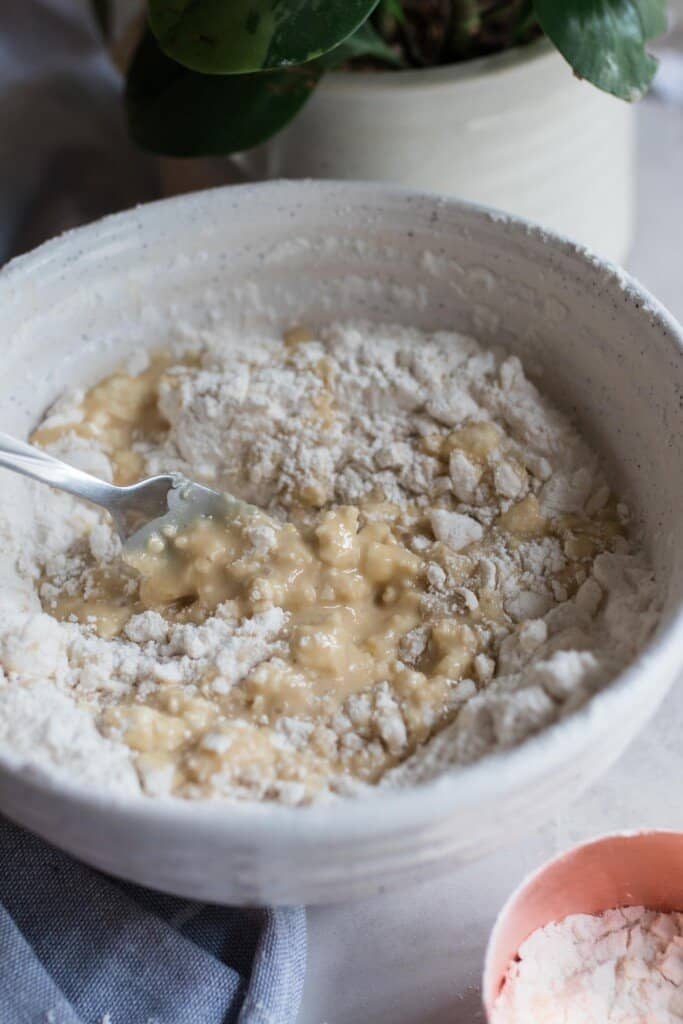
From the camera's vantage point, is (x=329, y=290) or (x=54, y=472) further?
(x=329, y=290)

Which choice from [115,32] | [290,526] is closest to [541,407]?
[290,526]

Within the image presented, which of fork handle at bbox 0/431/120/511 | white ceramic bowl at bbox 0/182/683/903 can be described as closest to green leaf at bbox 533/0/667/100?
white ceramic bowl at bbox 0/182/683/903

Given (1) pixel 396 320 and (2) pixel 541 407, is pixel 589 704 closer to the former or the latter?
(2) pixel 541 407

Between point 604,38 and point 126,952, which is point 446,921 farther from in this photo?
point 604,38

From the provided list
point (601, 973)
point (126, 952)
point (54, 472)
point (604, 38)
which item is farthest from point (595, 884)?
point (604, 38)

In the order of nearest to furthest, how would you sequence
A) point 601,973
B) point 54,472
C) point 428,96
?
point 601,973, point 54,472, point 428,96

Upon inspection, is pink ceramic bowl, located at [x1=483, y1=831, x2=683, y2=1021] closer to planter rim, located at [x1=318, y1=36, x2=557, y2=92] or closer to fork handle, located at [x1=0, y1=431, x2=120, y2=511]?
fork handle, located at [x1=0, y1=431, x2=120, y2=511]

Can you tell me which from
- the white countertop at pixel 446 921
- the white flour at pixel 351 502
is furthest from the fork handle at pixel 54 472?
the white countertop at pixel 446 921
